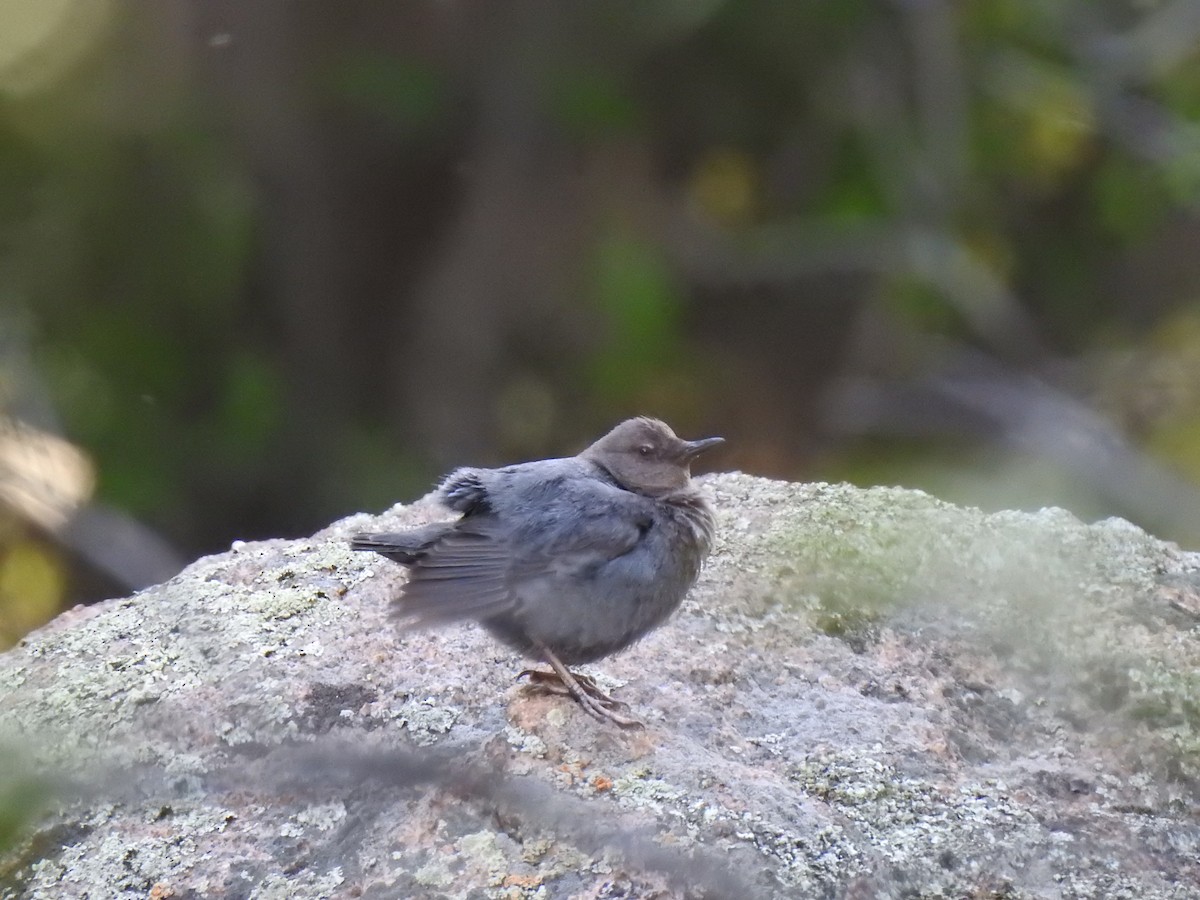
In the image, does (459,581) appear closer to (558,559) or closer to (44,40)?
(558,559)

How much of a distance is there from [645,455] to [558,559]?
617 millimetres

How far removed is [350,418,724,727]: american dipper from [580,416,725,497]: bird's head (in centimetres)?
2

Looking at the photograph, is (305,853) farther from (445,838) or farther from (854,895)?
(854,895)

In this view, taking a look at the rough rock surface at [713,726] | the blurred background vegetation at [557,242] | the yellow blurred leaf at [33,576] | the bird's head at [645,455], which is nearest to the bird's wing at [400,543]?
the rough rock surface at [713,726]

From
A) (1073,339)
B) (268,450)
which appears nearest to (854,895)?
(268,450)

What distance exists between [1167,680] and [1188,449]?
2.74 metres

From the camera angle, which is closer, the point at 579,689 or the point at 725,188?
the point at 579,689

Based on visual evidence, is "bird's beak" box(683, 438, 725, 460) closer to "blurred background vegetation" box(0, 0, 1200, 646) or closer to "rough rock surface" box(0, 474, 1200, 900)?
"rough rock surface" box(0, 474, 1200, 900)

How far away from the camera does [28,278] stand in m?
6.20

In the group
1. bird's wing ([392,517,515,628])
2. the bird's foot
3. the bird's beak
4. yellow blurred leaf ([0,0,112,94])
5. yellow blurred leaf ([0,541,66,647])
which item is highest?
yellow blurred leaf ([0,0,112,94])

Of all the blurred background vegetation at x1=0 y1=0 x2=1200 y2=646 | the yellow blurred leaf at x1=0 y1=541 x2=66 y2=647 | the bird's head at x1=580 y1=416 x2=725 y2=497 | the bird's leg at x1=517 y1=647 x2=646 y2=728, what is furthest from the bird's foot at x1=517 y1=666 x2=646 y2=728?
the yellow blurred leaf at x1=0 y1=541 x2=66 y2=647

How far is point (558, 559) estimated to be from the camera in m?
3.57

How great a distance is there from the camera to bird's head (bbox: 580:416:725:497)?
401cm

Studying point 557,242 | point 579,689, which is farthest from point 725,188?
point 579,689
